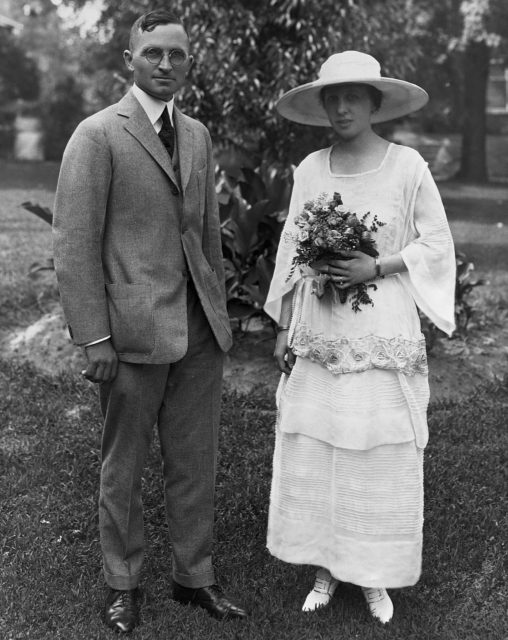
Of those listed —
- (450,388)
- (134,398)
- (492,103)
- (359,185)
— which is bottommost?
(492,103)

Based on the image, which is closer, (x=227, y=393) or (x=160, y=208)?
(x=160, y=208)

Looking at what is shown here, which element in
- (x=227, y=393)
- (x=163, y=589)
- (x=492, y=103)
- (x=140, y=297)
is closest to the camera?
(x=140, y=297)

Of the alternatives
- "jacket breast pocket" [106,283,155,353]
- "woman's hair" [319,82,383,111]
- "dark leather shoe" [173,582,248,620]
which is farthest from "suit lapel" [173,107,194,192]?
"dark leather shoe" [173,582,248,620]

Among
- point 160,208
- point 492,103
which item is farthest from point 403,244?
point 492,103

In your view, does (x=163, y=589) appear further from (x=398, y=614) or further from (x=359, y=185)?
(x=359, y=185)

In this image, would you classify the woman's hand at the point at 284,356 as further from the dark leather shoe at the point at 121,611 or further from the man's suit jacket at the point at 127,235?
the dark leather shoe at the point at 121,611

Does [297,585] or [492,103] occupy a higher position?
[297,585]

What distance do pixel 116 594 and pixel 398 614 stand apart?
1.15m

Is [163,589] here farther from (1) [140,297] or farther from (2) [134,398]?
(1) [140,297]

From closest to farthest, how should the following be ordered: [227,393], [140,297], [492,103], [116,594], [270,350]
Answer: [140,297]
[116,594]
[227,393]
[270,350]
[492,103]

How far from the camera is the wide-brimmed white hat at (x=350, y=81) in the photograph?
350cm

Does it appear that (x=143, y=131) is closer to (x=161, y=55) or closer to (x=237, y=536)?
(x=161, y=55)

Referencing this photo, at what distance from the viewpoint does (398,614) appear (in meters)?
3.81

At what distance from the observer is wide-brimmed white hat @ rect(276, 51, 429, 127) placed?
3504mm
